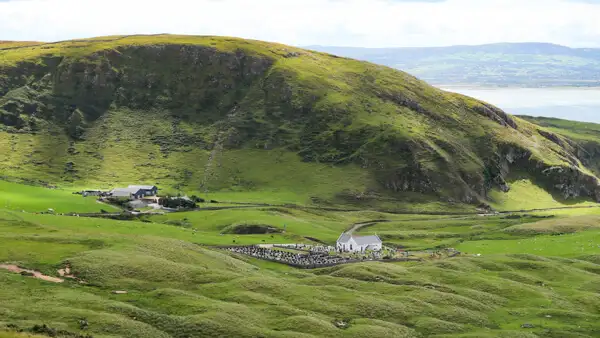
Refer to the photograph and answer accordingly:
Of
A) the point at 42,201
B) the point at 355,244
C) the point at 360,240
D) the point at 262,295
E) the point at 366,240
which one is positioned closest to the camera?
the point at 262,295

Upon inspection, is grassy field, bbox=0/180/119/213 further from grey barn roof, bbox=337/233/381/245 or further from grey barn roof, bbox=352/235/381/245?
grey barn roof, bbox=352/235/381/245

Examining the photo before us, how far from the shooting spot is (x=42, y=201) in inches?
6614

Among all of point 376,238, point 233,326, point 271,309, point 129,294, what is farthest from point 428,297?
point 376,238

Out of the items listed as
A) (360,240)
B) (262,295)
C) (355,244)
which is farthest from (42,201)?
(262,295)

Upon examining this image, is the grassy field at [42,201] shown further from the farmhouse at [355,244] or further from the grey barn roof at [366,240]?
the grey barn roof at [366,240]

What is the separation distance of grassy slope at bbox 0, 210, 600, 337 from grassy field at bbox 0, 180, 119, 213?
51675mm

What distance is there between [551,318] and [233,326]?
131 ft

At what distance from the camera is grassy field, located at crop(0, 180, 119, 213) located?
520 feet

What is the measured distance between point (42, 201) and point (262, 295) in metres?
112

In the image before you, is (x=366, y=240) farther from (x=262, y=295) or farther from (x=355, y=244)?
(x=262, y=295)

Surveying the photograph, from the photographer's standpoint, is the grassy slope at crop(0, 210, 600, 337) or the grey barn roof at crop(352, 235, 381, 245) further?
the grey barn roof at crop(352, 235, 381, 245)

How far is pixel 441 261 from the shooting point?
11106cm

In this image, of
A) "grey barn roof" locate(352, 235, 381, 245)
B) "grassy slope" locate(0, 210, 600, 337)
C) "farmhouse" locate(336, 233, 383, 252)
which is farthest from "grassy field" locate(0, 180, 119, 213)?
"grey barn roof" locate(352, 235, 381, 245)

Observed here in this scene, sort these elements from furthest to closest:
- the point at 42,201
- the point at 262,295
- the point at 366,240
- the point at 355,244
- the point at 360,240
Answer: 1. the point at 42,201
2. the point at 366,240
3. the point at 360,240
4. the point at 355,244
5. the point at 262,295
